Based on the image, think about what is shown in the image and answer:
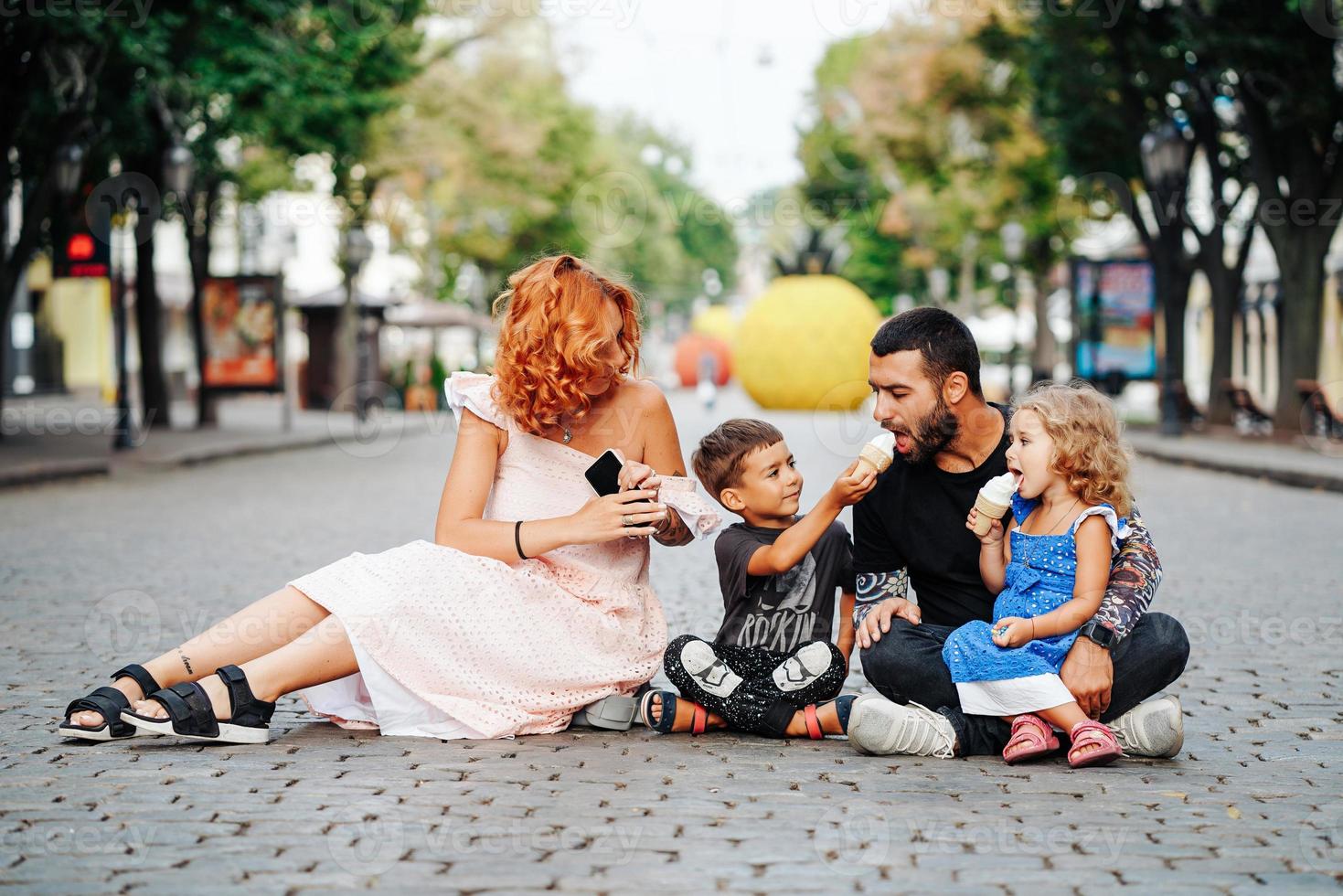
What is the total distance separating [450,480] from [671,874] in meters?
1.95

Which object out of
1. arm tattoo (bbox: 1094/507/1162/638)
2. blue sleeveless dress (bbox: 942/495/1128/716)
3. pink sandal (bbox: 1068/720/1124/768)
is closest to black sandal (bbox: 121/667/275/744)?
blue sleeveless dress (bbox: 942/495/1128/716)

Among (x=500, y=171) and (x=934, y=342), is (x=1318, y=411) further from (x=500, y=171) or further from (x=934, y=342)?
(x=500, y=171)

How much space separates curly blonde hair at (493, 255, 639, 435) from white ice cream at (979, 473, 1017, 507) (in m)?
1.23

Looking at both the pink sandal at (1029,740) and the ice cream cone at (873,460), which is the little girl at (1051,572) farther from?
the ice cream cone at (873,460)

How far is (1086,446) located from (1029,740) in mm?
864

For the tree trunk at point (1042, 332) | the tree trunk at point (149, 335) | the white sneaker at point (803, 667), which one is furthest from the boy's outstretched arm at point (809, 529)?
the tree trunk at point (1042, 332)

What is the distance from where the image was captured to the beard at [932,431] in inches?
197

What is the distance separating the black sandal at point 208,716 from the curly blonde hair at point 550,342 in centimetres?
118

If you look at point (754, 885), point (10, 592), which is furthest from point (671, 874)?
point (10, 592)

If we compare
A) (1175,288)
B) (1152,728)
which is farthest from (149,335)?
(1152,728)

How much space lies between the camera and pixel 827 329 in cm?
3925

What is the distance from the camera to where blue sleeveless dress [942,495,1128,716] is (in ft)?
15.4

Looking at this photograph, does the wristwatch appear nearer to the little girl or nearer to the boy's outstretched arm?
the little girl

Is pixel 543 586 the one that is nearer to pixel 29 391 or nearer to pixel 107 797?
pixel 107 797
